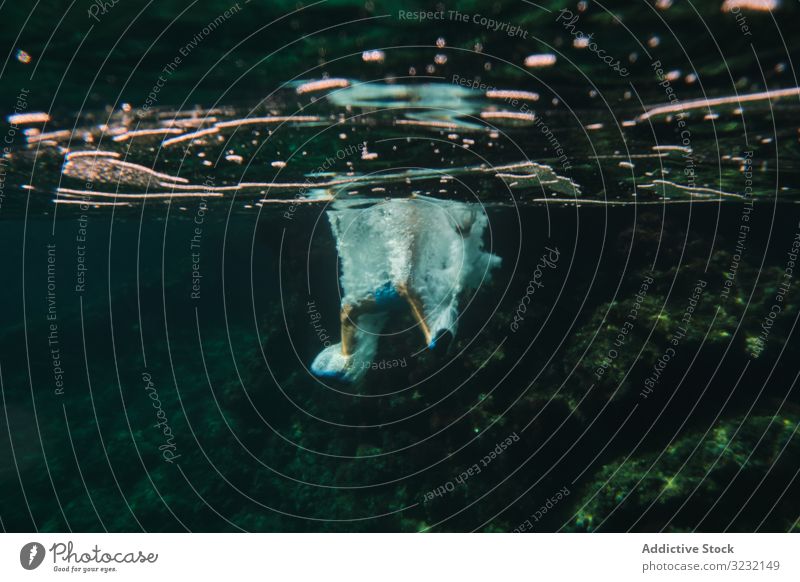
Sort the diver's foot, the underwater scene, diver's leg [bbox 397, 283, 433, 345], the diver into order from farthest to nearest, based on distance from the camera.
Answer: the diver's foot < the diver < diver's leg [bbox 397, 283, 433, 345] < the underwater scene

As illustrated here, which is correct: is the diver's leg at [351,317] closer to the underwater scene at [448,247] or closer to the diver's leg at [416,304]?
the underwater scene at [448,247]

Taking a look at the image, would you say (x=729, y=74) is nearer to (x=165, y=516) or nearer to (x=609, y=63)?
(x=609, y=63)

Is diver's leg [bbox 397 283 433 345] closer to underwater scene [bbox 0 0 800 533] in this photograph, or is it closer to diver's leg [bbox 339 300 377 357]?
underwater scene [bbox 0 0 800 533]

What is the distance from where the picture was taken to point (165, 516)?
419 inches

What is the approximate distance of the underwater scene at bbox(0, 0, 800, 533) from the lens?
4027mm

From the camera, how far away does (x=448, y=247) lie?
41.5ft

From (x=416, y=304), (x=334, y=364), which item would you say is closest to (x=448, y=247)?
(x=416, y=304)

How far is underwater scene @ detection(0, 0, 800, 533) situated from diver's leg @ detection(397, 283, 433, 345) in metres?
0.11

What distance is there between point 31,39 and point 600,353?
10.3 meters

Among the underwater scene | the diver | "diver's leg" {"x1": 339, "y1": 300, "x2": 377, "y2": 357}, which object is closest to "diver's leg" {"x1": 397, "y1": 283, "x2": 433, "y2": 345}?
the diver

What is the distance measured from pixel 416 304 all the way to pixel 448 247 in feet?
8.74

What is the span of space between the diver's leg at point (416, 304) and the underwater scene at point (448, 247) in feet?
0.36

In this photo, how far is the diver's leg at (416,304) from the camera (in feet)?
36.1

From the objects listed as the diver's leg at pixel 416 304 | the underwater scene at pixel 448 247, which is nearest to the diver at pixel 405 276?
the diver's leg at pixel 416 304
